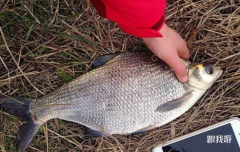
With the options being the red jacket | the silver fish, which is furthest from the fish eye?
the red jacket

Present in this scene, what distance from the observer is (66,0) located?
206cm

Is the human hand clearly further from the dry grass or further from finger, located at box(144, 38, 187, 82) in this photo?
the dry grass

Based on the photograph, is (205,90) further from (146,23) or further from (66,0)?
(66,0)

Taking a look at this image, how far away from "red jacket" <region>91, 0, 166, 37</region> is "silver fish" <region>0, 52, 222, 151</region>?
0.61m

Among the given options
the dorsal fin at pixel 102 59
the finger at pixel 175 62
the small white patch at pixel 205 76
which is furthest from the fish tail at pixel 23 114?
the small white patch at pixel 205 76

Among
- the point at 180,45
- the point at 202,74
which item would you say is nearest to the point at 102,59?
the point at 180,45

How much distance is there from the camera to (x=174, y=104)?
1842 mm

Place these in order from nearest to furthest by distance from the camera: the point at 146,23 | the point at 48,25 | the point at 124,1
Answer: the point at 124,1 < the point at 146,23 < the point at 48,25

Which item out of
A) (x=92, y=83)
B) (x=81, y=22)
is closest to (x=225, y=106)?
(x=92, y=83)

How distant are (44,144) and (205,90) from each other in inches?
41.3

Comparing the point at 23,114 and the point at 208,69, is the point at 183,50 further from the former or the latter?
the point at 23,114

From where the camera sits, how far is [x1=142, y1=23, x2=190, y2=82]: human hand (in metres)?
1.62

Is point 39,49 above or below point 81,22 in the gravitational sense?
below

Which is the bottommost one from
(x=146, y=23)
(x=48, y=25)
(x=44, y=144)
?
(x=44, y=144)
